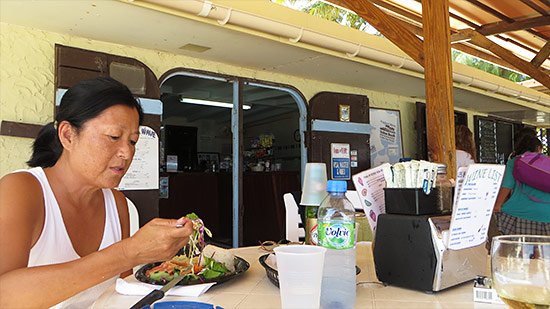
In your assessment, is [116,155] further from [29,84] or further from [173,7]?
[29,84]

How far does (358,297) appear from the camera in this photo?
123cm

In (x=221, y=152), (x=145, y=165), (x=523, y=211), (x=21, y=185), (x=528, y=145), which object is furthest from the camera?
(x=221, y=152)

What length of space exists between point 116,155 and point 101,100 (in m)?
0.20

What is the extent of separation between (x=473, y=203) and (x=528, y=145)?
3547 millimetres

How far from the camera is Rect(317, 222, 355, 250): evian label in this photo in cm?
107

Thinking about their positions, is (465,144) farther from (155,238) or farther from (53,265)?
(53,265)

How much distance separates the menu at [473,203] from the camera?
3.84ft

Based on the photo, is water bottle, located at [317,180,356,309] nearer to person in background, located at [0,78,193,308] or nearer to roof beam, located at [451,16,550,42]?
person in background, located at [0,78,193,308]

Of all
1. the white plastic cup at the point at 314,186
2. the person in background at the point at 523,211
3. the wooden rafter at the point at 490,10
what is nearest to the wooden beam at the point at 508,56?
the wooden rafter at the point at 490,10

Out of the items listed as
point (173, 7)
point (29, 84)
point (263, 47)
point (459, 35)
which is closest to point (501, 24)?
point (459, 35)

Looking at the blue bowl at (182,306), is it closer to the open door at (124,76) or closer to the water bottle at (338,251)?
the water bottle at (338,251)

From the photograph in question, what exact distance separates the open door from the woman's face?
202cm

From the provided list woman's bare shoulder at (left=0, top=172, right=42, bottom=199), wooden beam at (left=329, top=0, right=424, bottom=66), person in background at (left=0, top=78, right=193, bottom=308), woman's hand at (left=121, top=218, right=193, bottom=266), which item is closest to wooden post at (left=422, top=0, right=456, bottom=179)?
wooden beam at (left=329, top=0, right=424, bottom=66)

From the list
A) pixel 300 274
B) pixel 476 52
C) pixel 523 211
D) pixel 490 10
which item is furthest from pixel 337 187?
pixel 476 52
